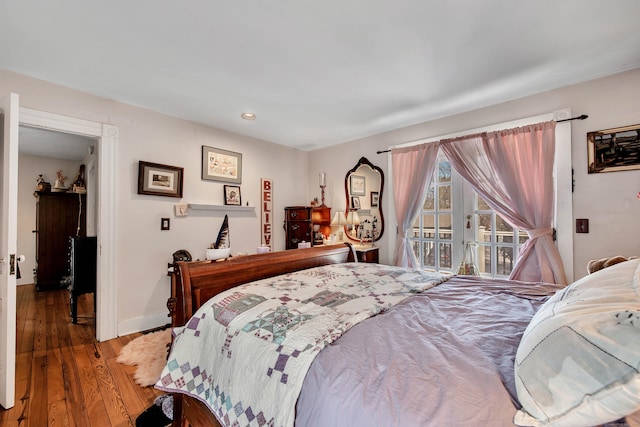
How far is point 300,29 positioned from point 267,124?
1.84 meters

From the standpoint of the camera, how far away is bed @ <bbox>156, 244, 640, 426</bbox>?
0.64 metres

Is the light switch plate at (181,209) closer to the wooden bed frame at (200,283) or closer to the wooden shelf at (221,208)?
the wooden shelf at (221,208)

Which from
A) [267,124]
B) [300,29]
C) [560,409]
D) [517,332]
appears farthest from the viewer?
[267,124]

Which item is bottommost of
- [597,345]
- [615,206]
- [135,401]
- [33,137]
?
[135,401]

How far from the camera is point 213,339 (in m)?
1.24

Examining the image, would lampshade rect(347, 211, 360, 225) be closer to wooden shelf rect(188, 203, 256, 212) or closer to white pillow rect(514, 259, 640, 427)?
wooden shelf rect(188, 203, 256, 212)

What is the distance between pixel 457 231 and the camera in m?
3.18

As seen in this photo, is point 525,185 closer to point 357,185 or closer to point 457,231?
point 457,231

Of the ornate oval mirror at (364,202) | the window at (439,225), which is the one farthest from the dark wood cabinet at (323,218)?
the window at (439,225)

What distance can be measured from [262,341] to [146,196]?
8.84 ft

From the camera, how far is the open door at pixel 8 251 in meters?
1.70

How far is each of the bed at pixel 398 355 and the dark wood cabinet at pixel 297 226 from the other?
2492 mm

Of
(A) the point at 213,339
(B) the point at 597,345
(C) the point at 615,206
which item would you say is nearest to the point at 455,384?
(B) the point at 597,345

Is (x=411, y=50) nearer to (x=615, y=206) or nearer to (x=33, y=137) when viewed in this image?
(x=615, y=206)
